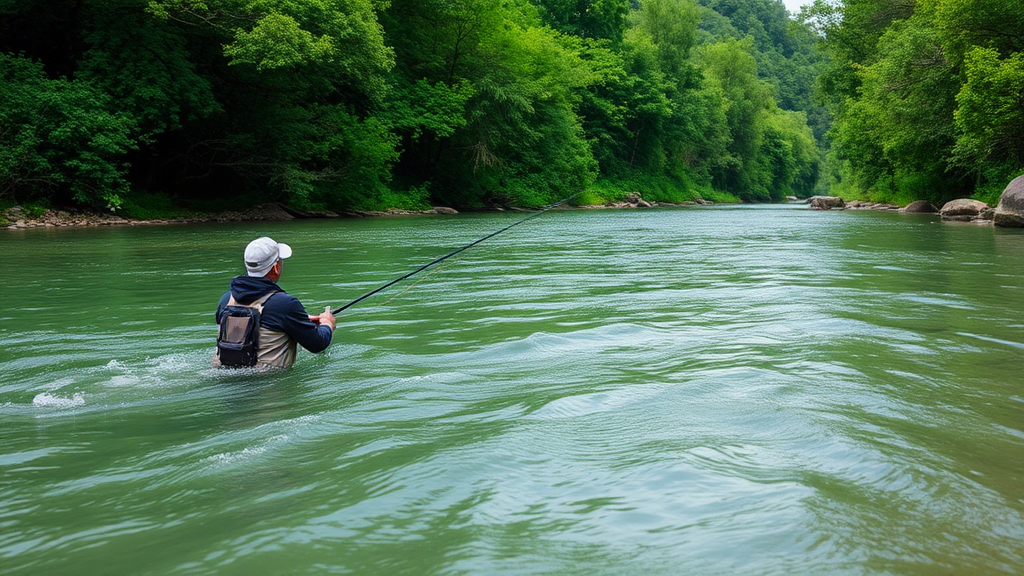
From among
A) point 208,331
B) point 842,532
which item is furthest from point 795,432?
point 208,331

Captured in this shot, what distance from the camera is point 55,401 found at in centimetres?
451

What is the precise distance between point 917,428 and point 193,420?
386cm

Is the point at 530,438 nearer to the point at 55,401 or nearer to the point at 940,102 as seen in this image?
the point at 55,401

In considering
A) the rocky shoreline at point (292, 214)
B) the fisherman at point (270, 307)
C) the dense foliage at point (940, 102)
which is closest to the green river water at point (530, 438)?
the fisherman at point (270, 307)

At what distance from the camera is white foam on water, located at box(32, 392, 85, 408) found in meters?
4.46

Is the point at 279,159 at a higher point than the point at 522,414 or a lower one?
higher

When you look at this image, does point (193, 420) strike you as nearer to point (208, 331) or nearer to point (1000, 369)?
point (208, 331)

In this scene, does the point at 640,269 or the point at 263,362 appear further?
the point at 640,269

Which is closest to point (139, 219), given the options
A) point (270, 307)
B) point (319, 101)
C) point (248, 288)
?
point (319, 101)

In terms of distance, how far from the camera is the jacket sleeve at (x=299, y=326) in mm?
5082

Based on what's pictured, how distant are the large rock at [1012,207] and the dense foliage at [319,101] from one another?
294 centimetres

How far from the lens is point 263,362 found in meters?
5.20

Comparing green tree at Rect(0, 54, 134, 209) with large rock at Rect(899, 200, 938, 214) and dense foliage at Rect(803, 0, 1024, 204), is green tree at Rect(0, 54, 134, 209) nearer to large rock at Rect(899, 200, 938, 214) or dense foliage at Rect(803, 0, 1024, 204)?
dense foliage at Rect(803, 0, 1024, 204)

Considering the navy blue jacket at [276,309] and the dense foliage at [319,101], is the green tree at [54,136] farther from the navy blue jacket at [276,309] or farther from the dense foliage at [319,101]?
the navy blue jacket at [276,309]
